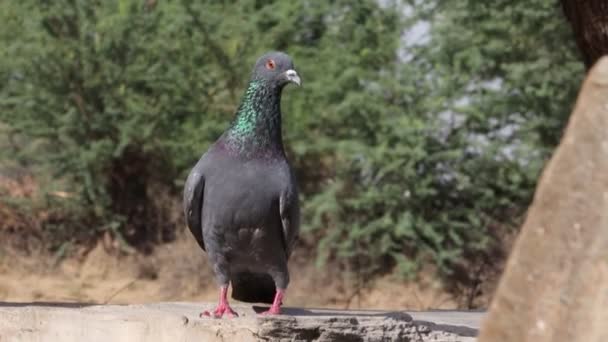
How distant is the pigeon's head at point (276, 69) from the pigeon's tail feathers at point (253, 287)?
0.73 meters

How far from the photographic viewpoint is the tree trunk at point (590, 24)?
19.6 ft

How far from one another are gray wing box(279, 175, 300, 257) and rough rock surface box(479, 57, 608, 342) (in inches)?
89.3

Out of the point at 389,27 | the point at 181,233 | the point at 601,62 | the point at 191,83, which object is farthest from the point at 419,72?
the point at 601,62

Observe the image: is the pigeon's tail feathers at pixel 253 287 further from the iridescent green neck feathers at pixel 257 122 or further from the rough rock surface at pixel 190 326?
the iridescent green neck feathers at pixel 257 122

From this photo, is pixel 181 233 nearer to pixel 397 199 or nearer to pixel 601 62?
pixel 397 199

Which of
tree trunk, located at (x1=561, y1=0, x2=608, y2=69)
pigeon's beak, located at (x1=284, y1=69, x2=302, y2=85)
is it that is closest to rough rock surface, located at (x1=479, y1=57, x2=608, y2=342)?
pigeon's beak, located at (x1=284, y1=69, x2=302, y2=85)

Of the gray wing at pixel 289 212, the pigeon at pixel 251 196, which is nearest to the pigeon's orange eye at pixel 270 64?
the pigeon at pixel 251 196

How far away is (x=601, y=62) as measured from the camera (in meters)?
2.05

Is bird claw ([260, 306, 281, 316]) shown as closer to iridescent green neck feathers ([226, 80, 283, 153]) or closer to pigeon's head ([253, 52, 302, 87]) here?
iridescent green neck feathers ([226, 80, 283, 153])

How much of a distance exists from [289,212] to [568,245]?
2.33 m

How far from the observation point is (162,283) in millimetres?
11094

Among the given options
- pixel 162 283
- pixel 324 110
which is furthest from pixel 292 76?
pixel 162 283

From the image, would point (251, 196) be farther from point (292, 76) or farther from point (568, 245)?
point (568, 245)

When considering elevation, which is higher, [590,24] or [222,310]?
[590,24]
